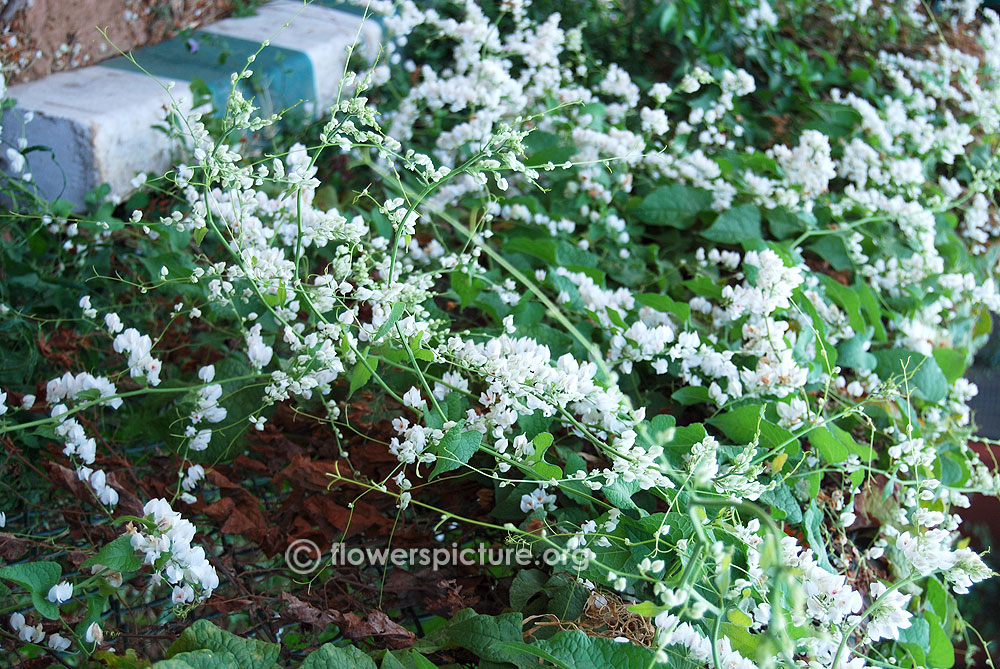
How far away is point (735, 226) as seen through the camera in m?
1.55

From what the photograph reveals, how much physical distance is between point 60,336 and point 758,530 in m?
1.11

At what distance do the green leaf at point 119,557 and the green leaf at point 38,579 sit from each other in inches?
2.1

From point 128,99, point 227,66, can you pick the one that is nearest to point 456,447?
point 128,99

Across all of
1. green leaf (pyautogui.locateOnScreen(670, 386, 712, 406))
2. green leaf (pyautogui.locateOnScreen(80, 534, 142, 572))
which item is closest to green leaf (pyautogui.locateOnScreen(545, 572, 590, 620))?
green leaf (pyautogui.locateOnScreen(670, 386, 712, 406))

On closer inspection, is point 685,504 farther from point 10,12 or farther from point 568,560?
point 10,12

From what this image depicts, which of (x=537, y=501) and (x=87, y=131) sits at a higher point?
(x=87, y=131)

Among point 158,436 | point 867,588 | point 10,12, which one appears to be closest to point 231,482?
point 158,436

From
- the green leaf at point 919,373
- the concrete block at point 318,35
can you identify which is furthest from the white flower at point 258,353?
the concrete block at point 318,35

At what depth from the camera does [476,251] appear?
1214mm

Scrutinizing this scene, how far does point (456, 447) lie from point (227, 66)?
1.50m

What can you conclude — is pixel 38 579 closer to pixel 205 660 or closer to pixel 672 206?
pixel 205 660

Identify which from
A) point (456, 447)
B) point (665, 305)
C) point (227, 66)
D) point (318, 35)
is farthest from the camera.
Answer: point (318, 35)

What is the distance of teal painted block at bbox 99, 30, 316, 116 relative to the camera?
192cm

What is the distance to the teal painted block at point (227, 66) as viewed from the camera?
1915 millimetres
